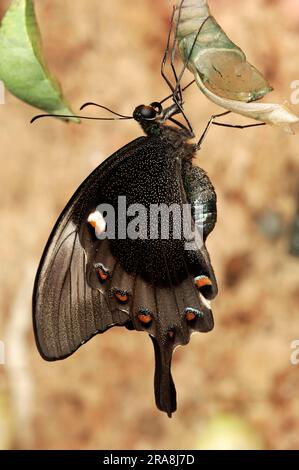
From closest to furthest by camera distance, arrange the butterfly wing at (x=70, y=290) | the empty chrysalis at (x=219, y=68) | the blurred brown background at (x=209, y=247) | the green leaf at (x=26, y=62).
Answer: the empty chrysalis at (x=219, y=68) < the green leaf at (x=26, y=62) < the butterfly wing at (x=70, y=290) < the blurred brown background at (x=209, y=247)

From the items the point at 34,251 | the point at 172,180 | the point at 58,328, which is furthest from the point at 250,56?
the point at 58,328

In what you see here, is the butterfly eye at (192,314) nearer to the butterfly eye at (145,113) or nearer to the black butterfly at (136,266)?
the black butterfly at (136,266)

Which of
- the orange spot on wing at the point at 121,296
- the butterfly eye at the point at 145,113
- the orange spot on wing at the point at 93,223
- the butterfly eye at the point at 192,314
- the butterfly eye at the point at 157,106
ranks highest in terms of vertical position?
the butterfly eye at the point at 157,106

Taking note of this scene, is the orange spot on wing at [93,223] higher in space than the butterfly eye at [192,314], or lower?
higher

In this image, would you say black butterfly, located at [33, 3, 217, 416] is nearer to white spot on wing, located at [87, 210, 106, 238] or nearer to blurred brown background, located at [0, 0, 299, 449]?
white spot on wing, located at [87, 210, 106, 238]

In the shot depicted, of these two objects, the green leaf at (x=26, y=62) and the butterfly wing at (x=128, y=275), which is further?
the butterfly wing at (x=128, y=275)

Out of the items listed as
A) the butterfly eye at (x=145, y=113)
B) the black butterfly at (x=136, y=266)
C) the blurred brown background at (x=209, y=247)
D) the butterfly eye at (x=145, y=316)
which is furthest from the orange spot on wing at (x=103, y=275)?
the blurred brown background at (x=209, y=247)

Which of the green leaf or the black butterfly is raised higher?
→ the green leaf

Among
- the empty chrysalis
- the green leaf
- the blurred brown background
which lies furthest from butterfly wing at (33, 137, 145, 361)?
the blurred brown background

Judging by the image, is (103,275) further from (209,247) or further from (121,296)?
(209,247)
